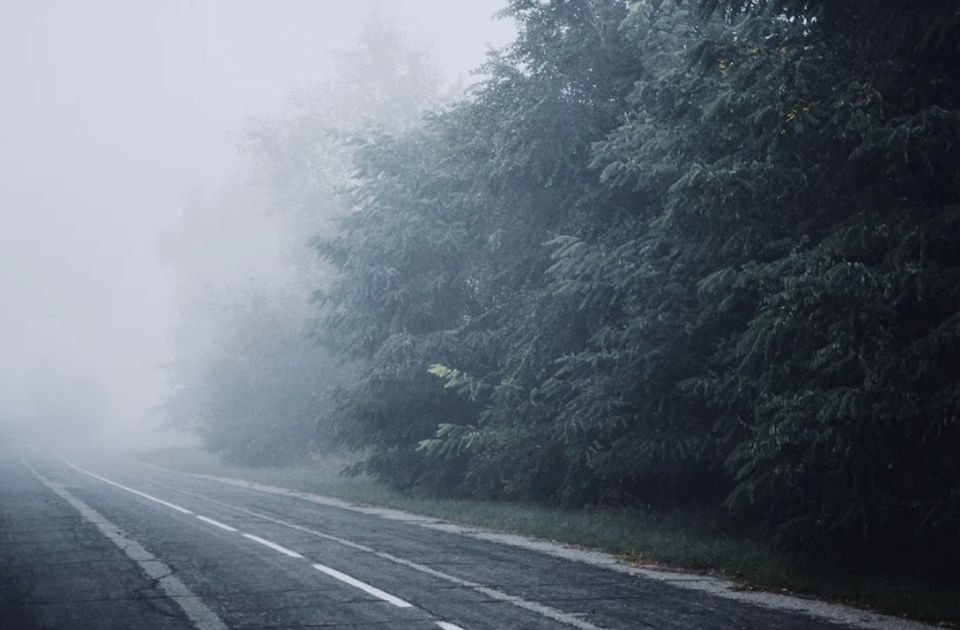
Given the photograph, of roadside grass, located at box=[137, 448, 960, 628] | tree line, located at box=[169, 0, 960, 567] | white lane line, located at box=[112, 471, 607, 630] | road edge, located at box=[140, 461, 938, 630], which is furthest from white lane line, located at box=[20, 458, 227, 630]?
tree line, located at box=[169, 0, 960, 567]

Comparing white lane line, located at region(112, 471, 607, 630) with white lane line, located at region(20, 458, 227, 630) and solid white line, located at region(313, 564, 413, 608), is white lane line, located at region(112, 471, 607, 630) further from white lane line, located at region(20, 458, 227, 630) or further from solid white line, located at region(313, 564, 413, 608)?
white lane line, located at region(20, 458, 227, 630)

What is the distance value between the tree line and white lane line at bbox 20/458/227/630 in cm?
Result: 633

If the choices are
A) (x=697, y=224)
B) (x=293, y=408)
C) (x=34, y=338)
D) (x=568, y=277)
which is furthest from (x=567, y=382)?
(x=34, y=338)

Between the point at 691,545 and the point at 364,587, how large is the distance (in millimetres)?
5442

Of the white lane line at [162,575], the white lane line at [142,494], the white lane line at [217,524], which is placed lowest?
the white lane line at [162,575]

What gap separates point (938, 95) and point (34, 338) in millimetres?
204293

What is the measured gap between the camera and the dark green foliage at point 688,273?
33.0 ft

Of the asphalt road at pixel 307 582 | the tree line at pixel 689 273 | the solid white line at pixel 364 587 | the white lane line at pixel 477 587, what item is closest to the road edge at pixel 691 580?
the asphalt road at pixel 307 582

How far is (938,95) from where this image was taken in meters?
10.7

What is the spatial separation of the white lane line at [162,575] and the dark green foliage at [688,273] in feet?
20.8

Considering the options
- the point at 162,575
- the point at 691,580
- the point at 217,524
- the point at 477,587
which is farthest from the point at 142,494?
the point at 691,580

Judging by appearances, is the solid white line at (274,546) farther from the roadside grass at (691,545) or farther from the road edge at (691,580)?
the roadside grass at (691,545)

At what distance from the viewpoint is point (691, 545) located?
1344cm

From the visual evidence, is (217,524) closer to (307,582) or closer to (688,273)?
(307,582)
